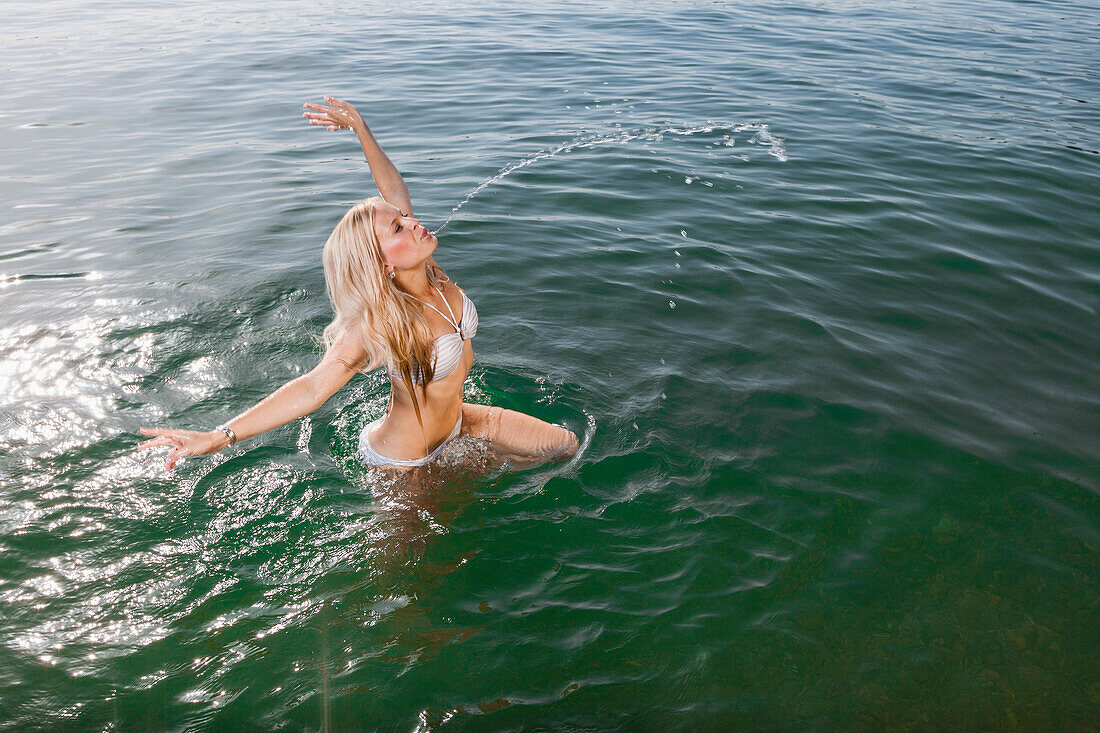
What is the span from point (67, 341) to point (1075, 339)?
985 cm

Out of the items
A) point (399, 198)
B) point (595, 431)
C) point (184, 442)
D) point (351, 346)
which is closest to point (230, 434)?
point (184, 442)

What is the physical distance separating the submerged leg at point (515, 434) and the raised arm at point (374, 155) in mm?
1651

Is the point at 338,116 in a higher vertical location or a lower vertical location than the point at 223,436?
higher

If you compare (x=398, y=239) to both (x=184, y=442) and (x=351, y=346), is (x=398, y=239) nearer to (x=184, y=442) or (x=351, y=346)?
(x=351, y=346)

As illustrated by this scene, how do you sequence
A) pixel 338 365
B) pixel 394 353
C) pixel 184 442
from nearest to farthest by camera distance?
pixel 184 442, pixel 338 365, pixel 394 353

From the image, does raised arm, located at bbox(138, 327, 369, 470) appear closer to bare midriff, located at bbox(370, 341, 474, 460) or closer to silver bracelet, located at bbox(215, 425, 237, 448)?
silver bracelet, located at bbox(215, 425, 237, 448)

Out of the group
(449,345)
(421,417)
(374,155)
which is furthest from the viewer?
(374,155)

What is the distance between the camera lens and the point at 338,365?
14.1 feet

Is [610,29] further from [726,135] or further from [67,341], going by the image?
[67,341]

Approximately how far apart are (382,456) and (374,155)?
2262 millimetres

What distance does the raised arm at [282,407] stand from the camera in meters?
3.82

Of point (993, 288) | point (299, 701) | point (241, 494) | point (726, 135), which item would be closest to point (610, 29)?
point (726, 135)

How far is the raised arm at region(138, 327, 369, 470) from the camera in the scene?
12.5ft

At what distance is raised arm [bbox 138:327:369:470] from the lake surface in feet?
4.04
